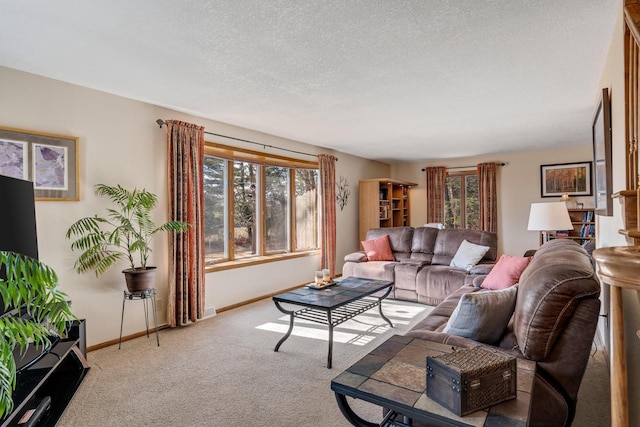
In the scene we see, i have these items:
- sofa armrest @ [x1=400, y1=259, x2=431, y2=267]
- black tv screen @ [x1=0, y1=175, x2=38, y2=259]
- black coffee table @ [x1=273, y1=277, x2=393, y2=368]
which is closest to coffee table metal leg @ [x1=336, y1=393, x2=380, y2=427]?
black coffee table @ [x1=273, y1=277, x2=393, y2=368]

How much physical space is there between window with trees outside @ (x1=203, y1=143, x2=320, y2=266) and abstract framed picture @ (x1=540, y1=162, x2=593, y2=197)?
439 centimetres

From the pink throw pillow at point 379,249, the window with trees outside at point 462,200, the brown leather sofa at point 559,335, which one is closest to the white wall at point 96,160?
the pink throw pillow at point 379,249

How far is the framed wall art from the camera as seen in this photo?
8.90 ft

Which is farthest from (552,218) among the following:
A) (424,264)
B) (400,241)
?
(400,241)

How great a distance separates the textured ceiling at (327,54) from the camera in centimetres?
197

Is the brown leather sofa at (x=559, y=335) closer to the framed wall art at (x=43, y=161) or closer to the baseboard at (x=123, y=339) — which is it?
the baseboard at (x=123, y=339)

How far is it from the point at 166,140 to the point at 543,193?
662 centimetres

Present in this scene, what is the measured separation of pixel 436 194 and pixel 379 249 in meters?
3.04

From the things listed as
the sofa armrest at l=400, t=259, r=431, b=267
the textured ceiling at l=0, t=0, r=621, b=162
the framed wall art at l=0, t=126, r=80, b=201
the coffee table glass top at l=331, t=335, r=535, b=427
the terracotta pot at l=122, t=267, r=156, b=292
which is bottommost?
the sofa armrest at l=400, t=259, r=431, b=267

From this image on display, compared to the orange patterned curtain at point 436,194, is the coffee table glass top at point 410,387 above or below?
below

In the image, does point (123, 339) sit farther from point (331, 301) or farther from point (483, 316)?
point (483, 316)

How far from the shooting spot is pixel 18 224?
6.56 feet

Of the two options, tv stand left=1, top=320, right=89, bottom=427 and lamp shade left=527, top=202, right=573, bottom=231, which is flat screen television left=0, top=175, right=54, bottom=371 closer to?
tv stand left=1, top=320, right=89, bottom=427

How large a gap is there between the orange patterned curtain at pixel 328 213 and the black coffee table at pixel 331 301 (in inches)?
85.0
